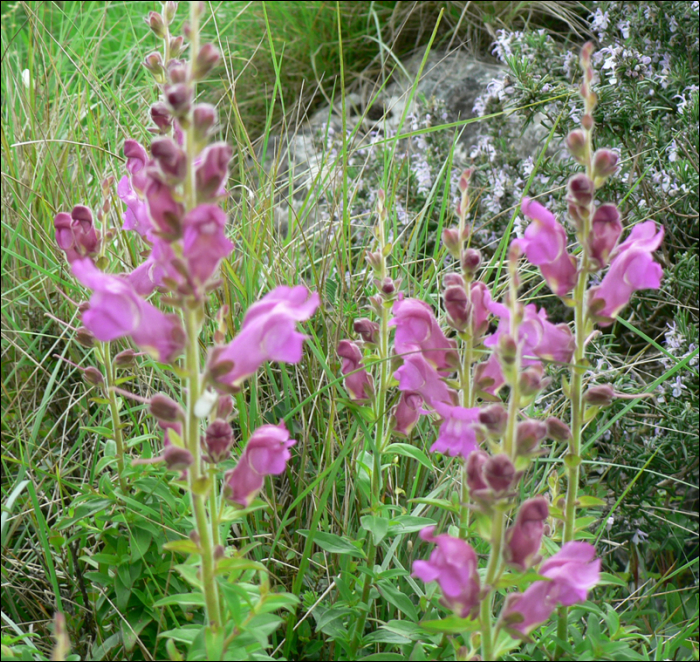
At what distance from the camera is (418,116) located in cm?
414

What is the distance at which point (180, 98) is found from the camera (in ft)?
3.58

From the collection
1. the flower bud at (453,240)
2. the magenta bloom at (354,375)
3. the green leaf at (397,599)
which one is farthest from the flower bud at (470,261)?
the green leaf at (397,599)

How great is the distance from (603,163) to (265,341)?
0.74 m

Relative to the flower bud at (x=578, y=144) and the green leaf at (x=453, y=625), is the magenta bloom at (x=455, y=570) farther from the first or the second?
the flower bud at (x=578, y=144)

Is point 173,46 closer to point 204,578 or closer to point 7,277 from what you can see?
point 204,578

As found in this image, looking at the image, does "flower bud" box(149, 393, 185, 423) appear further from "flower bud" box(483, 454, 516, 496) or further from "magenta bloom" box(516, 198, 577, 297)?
"magenta bloom" box(516, 198, 577, 297)

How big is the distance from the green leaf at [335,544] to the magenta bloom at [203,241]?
0.81 metres

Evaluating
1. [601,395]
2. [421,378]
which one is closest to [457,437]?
[421,378]

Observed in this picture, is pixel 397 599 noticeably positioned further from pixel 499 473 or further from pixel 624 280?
A: pixel 624 280

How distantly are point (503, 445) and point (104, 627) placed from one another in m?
1.30

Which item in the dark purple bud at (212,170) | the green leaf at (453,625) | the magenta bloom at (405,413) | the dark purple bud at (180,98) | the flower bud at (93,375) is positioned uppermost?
the dark purple bud at (180,98)

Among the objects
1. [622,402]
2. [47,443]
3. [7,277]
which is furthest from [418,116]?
[47,443]

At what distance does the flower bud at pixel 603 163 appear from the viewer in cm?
142

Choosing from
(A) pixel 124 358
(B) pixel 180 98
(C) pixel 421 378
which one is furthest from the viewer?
(A) pixel 124 358
